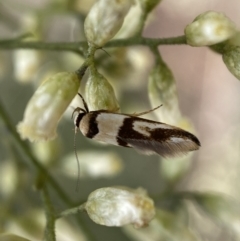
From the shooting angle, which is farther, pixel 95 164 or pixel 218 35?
pixel 95 164

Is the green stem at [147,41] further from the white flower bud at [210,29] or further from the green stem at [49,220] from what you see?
the green stem at [49,220]

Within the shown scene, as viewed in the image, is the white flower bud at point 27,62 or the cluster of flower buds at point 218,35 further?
the white flower bud at point 27,62

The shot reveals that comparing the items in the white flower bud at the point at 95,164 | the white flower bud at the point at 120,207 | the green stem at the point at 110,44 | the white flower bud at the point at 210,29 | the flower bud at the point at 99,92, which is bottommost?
the white flower bud at the point at 95,164

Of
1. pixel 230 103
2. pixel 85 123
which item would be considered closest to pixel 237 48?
pixel 85 123

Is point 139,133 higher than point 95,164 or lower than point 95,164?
higher

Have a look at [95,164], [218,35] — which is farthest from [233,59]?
[95,164]

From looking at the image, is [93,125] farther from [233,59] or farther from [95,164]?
[95,164]

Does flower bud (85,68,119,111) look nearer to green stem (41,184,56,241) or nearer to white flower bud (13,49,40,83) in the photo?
green stem (41,184,56,241)

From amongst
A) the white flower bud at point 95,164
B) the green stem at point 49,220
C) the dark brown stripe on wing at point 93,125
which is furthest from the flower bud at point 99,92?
the white flower bud at point 95,164
